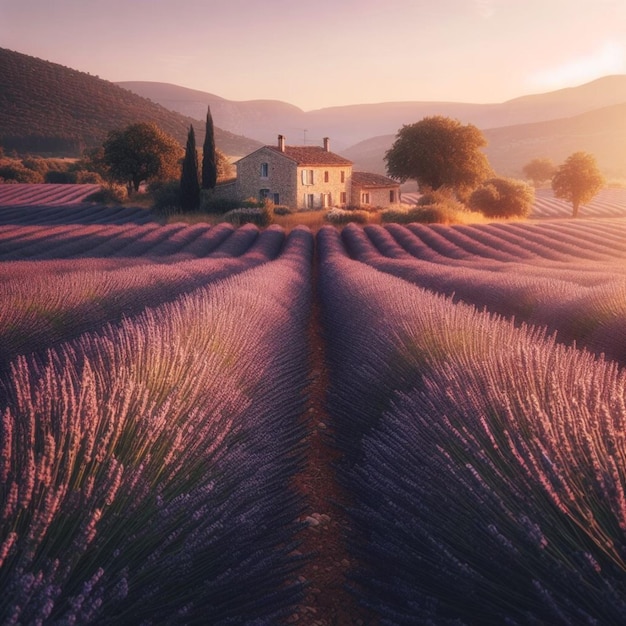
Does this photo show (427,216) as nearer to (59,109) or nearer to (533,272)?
(533,272)

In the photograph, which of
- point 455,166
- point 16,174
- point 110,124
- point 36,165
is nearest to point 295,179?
point 455,166

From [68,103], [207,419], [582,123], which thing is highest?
[582,123]

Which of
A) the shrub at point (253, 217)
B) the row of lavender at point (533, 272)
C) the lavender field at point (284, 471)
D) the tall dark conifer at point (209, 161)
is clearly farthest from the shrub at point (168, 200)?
the lavender field at point (284, 471)

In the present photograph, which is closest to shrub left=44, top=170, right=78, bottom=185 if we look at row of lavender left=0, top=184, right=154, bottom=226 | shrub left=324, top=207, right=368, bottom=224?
row of lavender left=0, top=184, right=154, bottom=226

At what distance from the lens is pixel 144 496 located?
1.17 m

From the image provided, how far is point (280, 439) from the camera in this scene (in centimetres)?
238

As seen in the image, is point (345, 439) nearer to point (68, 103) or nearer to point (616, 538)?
point (616, 538)

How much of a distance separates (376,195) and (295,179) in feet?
26.8

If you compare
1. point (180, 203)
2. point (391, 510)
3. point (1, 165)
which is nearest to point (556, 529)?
point (391, 510)

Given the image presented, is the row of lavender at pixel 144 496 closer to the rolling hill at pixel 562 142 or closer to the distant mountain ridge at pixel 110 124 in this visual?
the distant mountain ridge at pixel 110 124

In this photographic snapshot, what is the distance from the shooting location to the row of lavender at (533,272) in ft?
13.6

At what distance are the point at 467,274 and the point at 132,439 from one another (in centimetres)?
602

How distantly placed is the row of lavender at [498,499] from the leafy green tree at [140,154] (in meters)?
35.7

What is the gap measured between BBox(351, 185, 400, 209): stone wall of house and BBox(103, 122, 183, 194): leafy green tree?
1399 centimetres
